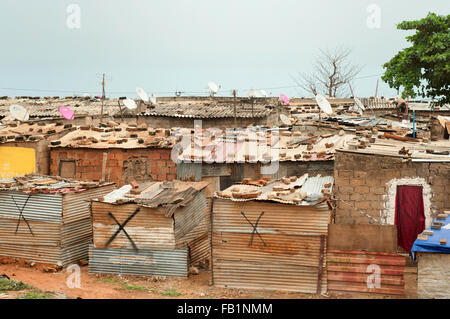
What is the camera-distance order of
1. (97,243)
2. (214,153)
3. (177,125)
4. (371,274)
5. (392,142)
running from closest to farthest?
1. (371,274)
2. (97,243)
3. (392,142)
4. (214,153)
5. (177,125)

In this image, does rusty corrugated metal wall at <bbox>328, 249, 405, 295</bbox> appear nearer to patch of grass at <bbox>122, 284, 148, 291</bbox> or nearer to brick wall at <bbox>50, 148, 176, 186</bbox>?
patch of grass at <bbox>122, 284, 148, 291</bbox>

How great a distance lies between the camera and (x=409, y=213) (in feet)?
40.1

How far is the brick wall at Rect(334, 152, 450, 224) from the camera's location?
39.2 ft

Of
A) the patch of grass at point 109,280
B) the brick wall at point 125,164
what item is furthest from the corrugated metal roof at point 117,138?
the patch of grass at point 109,280

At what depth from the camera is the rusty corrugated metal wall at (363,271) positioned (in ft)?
32.7

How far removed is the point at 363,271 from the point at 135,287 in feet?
16.0

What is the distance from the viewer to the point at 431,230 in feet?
32.1

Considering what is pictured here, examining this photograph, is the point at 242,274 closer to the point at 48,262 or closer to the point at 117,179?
the point at 48,262

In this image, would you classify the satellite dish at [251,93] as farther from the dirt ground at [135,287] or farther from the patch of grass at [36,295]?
the patch of grass at [36,295]

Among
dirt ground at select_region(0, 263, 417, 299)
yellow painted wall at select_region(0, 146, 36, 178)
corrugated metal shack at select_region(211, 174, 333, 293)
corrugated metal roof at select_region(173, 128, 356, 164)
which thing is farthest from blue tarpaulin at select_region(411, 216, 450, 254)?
yellow painted wall at select_region(0, 146, 36, 178)

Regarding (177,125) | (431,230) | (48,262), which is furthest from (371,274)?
(177,125)

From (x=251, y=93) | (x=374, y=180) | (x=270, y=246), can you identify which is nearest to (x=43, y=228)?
(x=270, y=246)

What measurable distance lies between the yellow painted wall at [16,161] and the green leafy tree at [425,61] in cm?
1302
